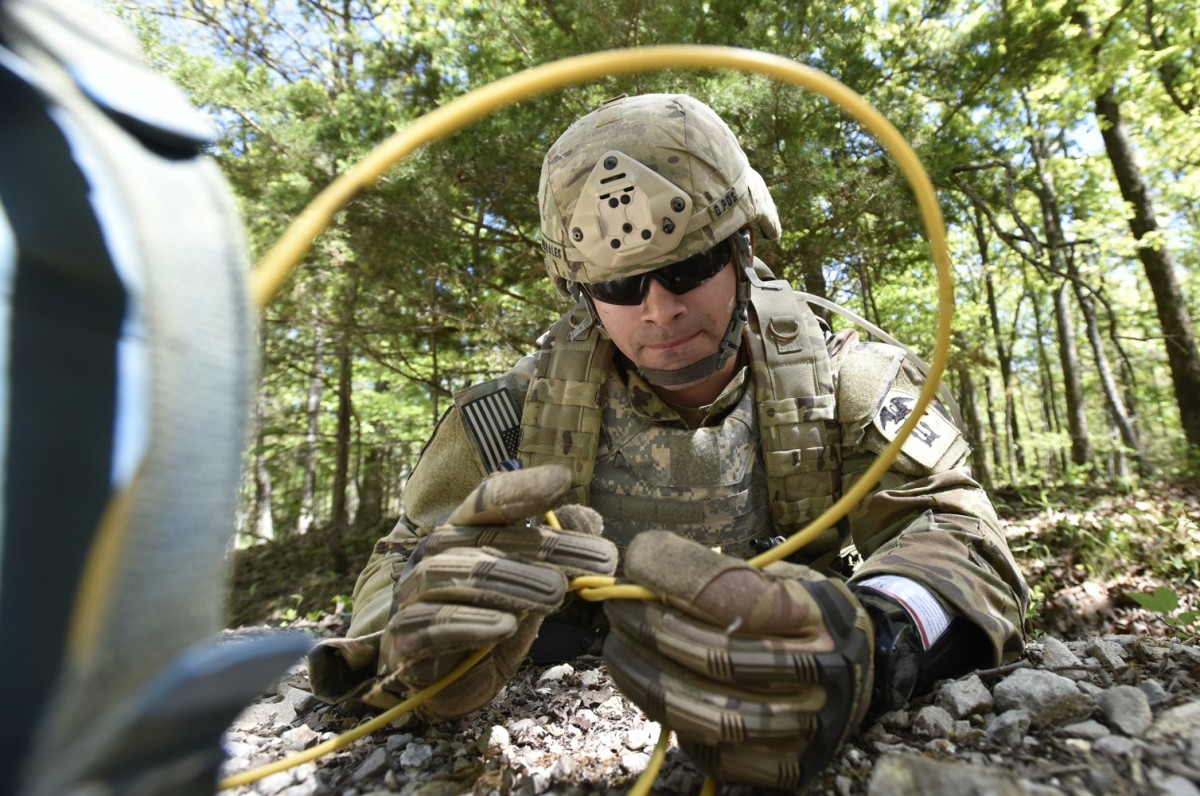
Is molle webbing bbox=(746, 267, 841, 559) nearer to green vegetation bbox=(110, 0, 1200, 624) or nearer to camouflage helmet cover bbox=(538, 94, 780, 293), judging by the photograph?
camouflage helmet cover bbox=(538, 94, 780, 293)

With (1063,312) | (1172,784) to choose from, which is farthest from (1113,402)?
(1172,784)

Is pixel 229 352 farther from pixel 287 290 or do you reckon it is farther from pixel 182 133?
pixel 287 290

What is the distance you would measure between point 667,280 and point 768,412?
705 millimetres

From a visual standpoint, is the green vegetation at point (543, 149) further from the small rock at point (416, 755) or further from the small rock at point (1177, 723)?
the small rock at point (416, 755)

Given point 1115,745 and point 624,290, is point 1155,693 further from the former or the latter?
point 624,290

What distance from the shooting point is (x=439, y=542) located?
1477 millimetres

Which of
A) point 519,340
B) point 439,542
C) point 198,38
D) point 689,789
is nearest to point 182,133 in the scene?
point 439,542

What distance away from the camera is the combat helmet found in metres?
2.17

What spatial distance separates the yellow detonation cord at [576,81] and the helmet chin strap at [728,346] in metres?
0.99

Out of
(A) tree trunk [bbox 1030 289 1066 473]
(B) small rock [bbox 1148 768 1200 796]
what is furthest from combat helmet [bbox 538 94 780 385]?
(A) tree trunk [bbox 1030 289 1066 473]

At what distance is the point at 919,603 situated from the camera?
1667mm

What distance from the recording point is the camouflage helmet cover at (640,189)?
2.17 m

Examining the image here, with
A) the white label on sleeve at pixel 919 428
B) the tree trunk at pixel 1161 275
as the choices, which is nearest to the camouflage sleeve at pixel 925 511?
the white label on sleeve at pixel 919 428

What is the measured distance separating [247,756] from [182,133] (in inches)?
63.9
